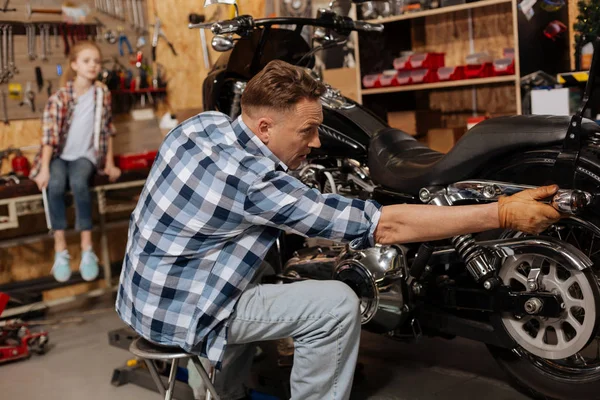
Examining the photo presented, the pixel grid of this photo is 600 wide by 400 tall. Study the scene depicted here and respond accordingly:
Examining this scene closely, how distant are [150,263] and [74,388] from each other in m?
1.30

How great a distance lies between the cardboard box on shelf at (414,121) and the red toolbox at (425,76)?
198 millimetres

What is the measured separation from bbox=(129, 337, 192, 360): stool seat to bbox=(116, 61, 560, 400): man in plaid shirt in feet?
0.06

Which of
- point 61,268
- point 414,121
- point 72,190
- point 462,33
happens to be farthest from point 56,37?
point 462,33

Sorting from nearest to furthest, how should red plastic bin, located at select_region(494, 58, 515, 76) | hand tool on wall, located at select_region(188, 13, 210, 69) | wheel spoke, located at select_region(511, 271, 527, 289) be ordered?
wheel spoke, located at select_region(511, 271, 527, 289) < red plastic bin, located at select_region(494, 58, 515, 76) < hand tool on wall, located at select_region(188, 13, 210, 69)

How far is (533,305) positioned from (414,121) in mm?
2299

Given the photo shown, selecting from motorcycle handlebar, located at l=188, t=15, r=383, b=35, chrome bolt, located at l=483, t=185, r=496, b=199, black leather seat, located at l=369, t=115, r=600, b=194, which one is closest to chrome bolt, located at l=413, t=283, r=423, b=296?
black leather seat, located at l=369, t=115, r=600, b=194

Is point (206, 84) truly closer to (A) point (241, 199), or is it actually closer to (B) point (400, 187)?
(B) point (400, 187)

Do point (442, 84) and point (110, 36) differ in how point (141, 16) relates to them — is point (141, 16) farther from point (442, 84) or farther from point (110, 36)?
point (442, 84)

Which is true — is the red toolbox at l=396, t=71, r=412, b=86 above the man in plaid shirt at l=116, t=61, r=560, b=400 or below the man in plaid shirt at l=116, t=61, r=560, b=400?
above

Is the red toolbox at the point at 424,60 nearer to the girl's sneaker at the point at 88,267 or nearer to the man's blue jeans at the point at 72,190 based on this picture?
the man's blue jeans at the point at 72,190

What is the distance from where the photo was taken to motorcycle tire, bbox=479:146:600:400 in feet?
6.79

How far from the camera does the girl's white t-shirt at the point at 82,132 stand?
4379mm

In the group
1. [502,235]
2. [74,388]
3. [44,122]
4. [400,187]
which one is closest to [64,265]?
[44,122]

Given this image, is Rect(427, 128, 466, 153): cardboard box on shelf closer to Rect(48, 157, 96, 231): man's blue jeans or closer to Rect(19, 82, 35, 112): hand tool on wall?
Rect(48, 157, 96, 231): man's blue jeans
